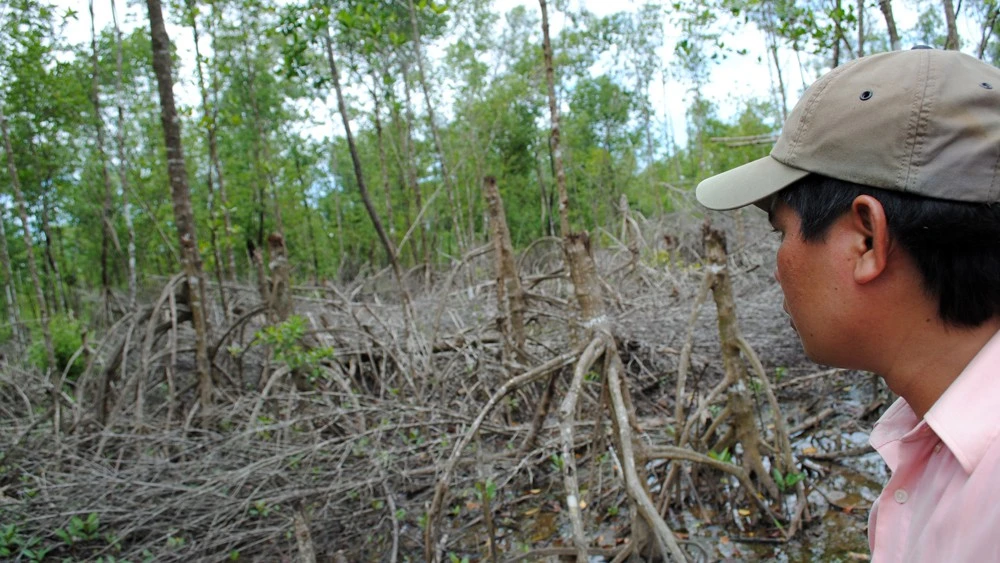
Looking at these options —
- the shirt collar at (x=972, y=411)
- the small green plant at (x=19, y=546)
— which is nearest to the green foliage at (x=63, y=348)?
the small green plant at (x=19, y=546)

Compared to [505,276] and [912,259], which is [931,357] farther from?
[505,276]

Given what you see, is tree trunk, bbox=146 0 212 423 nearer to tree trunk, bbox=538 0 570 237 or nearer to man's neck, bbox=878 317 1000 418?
tree trunk, bbox=538 0 570 237

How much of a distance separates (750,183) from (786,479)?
349cm

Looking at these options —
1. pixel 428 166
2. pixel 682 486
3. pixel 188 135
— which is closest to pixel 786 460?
pixel 682 486

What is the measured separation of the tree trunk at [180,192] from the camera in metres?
4.83

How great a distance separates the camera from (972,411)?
2.75ft

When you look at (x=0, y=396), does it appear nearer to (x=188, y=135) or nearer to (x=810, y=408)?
(x=810, y=408)

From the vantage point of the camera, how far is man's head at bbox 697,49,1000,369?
89cm

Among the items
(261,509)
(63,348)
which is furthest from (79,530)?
(63,348)

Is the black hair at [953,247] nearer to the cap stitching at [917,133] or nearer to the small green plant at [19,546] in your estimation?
the cap stitching at [917,133]

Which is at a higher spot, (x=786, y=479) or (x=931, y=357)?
(x=931, y=357)

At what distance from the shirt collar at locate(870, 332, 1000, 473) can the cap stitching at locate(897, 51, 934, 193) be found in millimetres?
233

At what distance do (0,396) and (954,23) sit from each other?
9335mm

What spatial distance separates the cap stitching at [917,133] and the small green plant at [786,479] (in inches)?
139
